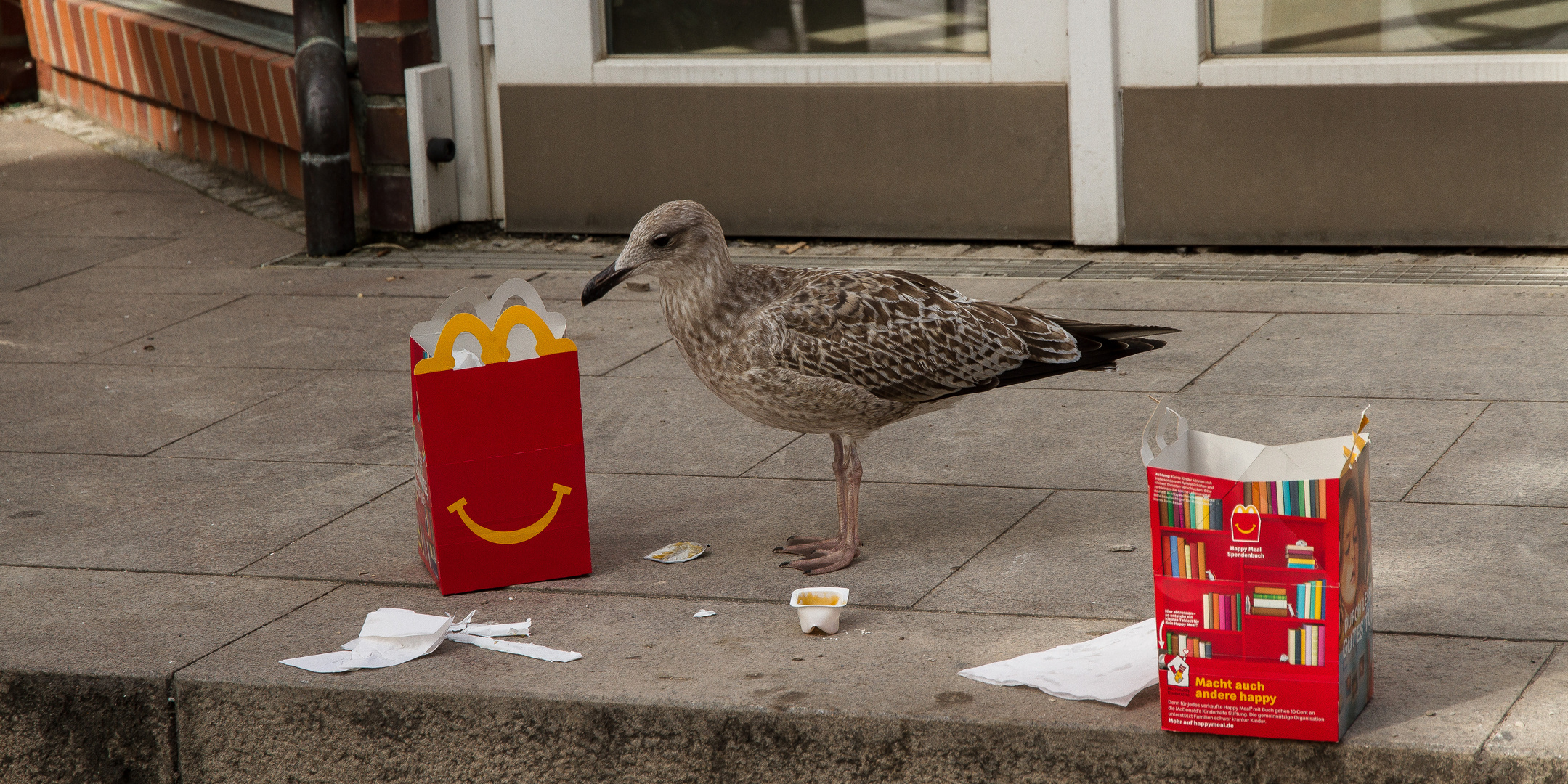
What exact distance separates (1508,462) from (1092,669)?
2.09 metres

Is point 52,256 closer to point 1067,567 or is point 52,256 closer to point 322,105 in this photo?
point 322,105

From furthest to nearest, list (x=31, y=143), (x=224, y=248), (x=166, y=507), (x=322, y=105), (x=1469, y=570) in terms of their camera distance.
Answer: (x=31, y=143) → (x=224, y=248) → (x=322, y=105) → (x=166, y=507) → (x=1469, y=570)

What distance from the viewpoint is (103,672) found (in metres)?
4.26

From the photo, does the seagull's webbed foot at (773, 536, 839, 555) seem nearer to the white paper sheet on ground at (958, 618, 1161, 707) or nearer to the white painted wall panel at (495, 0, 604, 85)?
the white paper sheet on ground at (958, 618, 1161, 707)

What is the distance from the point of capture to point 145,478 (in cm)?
583

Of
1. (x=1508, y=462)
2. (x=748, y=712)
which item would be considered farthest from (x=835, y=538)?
(x=1508, y=462)

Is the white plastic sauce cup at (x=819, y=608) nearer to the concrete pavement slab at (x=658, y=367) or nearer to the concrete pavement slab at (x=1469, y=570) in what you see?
the concrete pavement slab at (x=1469, y=570)

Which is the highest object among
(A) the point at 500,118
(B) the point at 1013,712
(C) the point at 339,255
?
(A) the point at 500,118

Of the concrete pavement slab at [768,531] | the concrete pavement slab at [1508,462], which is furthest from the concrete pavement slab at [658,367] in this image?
the concrete pavement slab at [1508,462]

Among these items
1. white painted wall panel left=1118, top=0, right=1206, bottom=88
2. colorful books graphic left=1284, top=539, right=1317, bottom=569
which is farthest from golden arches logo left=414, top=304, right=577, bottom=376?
white painted wall panel left=1118, top=0, right=1206, bottom=88

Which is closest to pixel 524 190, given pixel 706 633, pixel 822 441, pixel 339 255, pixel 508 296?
pixel 339 255

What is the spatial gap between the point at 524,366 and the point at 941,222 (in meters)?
4.58

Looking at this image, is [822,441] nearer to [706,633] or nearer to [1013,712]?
[706,633]

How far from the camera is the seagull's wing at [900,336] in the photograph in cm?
470
